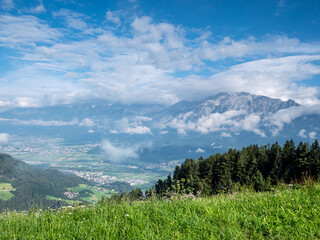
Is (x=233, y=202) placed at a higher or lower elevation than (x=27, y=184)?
higher

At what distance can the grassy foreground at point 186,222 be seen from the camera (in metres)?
3.68

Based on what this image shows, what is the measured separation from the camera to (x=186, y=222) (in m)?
4.19

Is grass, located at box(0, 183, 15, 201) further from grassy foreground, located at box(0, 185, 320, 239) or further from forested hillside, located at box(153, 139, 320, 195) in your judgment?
grassy foreground, located at box(0, 185, 320, 239)

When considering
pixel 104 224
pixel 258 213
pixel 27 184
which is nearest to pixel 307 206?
pixel 258 213

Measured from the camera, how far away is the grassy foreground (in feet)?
12.1

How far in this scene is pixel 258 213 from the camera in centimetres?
449

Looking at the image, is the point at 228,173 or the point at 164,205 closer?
the point at 164,205

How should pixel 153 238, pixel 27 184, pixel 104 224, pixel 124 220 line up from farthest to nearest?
1. pixel 27 184
2. pixel 124 220
3. pixel 104 224
4. pixel 153 238

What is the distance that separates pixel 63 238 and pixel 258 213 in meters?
4.12

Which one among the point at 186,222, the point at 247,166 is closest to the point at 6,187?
the point at 247,166

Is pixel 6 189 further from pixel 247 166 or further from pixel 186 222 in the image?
pixel 186 222

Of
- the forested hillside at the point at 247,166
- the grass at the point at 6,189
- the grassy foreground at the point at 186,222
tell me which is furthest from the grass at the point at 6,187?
the grassy foreground at the point at 186,222

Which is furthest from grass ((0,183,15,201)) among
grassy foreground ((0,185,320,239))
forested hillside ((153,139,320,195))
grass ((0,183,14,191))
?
grassy foreground ((0,185,320,239))

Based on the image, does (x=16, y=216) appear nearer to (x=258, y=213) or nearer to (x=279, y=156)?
(x=258, y=213)
